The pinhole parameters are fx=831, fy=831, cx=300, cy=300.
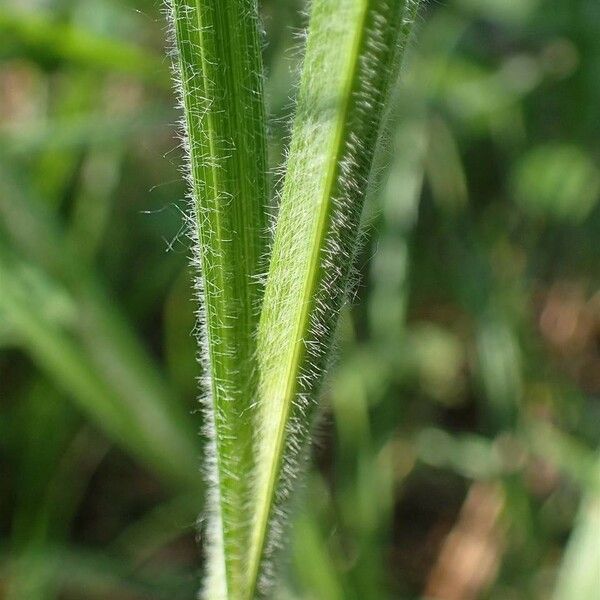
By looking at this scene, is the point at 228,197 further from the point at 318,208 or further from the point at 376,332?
the point at 376,332

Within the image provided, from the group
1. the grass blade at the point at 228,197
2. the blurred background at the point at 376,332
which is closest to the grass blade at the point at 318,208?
the grass blade at the point at 228,197

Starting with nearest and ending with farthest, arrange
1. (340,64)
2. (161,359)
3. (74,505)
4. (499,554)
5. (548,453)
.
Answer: (340,64), (548,453), (499,554), (74,505), (161,359)

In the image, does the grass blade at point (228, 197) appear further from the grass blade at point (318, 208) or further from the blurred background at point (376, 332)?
the blurred background at point (376, 332)

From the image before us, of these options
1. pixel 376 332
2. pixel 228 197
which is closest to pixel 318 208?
pixel 228 197

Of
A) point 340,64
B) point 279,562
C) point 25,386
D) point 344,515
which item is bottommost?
point 344,515

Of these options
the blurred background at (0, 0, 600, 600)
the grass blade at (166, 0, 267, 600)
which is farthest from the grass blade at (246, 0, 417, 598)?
the blurred background at (0, 0, 600, 600)

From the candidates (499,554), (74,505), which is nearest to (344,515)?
(499,554)

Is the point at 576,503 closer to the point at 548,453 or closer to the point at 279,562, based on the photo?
the point at 548,453
